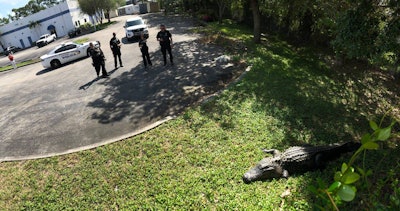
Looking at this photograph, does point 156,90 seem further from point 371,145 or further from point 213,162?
point 371,145

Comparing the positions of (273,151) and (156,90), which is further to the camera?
(156,90)

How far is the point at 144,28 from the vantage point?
66.5ft

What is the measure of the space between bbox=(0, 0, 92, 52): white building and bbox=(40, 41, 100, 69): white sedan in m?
26.4

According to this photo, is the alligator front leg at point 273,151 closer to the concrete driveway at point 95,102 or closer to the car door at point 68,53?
the concrete driveway at point 95,102

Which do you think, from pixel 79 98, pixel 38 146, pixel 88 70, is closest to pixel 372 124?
pixel 38 146

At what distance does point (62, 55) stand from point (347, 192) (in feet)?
62.1

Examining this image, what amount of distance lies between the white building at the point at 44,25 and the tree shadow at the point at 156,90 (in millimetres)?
33889

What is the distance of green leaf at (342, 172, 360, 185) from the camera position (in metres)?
1.01

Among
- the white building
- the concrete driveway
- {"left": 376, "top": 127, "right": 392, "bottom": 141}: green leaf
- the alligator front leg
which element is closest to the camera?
{"left": 376, "top": 127, "right": 392, "bottom": 141}: green leaf

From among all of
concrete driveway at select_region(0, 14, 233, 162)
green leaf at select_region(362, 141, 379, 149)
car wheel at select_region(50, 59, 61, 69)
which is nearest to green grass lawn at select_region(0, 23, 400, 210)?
concrete driveway at select_region(0, 14, 233, 162)

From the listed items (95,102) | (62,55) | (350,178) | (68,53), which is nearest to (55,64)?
(62,55)

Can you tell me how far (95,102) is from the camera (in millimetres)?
10172

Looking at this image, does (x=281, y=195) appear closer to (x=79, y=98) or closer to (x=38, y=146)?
(x=38, y=146)

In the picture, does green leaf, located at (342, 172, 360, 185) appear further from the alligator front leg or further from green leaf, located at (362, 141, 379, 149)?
the alligator front leg
